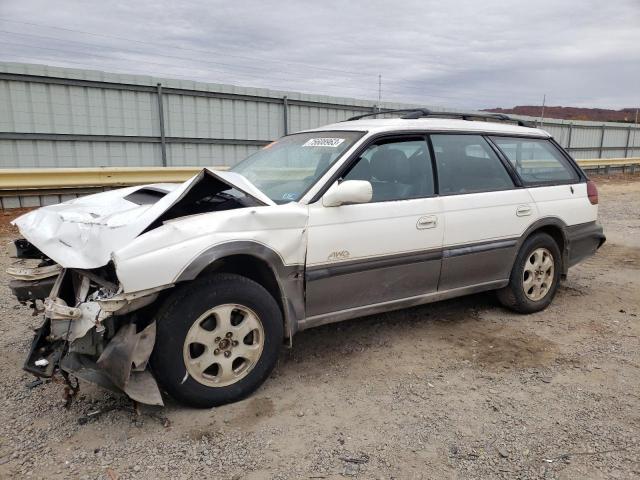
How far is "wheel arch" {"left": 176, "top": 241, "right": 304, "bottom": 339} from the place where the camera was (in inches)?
115

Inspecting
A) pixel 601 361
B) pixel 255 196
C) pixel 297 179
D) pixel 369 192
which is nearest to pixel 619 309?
pixel 601 361

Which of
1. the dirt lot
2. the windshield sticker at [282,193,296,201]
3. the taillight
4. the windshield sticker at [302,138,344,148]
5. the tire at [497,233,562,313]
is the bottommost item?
the dirt lot

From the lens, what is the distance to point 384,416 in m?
2.90

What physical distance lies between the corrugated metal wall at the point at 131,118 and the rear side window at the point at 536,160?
8.23m

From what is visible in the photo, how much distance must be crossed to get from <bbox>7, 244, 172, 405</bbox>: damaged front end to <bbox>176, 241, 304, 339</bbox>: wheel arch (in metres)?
0.42

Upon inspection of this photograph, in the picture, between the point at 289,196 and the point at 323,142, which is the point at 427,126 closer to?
the point at 323,142

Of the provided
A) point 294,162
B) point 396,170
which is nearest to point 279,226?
A: point 294,162

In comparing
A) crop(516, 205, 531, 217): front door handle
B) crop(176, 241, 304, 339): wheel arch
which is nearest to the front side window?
crop(176, 241, 304, 339): wheel arch

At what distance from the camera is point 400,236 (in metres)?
3.61

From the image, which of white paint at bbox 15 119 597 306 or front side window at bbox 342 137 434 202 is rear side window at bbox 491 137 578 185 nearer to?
white paint at bbox 15 119 597 306

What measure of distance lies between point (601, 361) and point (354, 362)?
1.83 metres

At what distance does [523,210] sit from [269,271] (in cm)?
252

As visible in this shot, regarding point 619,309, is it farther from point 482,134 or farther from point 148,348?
point 148,348

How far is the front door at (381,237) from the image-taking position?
3.29 metres
